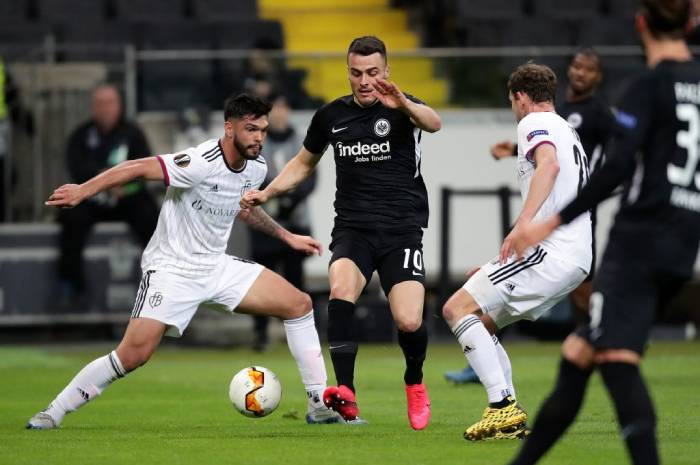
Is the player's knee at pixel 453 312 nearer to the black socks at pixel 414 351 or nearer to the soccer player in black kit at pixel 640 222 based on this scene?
the black socks at pixel 414 351

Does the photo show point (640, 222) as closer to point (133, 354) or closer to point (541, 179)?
point (541, 179)

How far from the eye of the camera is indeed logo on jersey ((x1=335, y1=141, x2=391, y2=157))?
28.0ft

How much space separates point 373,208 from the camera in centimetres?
854

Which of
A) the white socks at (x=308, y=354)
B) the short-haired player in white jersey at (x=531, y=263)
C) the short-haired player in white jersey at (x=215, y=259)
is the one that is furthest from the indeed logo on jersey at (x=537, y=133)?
the white socks at (x=308, y=354)

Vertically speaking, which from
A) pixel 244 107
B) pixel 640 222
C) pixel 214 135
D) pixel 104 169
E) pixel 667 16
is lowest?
pixel 104 169

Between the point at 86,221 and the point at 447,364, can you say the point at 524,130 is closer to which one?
the point at 447,364

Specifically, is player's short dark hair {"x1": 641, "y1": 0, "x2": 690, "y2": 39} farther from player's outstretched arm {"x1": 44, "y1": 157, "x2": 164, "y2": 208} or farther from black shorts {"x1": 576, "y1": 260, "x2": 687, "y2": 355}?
player's outstretched arm {"x1": 44, "y1": 157, "x2": 164, "y2": 208}

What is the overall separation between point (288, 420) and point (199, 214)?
144cm

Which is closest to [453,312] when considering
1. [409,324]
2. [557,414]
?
[409,324]

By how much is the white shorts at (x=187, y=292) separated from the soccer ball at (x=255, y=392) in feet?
1.51

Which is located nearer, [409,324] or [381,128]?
[409,324]

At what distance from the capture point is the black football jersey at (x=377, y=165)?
852cm

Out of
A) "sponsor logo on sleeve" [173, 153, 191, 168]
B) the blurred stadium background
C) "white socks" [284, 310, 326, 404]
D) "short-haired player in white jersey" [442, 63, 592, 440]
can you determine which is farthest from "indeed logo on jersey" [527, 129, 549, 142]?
the blurred stadium background

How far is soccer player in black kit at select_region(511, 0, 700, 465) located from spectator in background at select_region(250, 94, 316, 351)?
9.17 m
